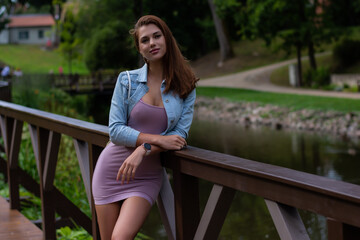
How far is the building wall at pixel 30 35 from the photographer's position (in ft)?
215

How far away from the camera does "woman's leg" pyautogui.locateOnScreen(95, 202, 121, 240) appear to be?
267cm

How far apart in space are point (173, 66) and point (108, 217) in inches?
31.4

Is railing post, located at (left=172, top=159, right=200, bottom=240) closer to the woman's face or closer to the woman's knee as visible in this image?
the woman's knee

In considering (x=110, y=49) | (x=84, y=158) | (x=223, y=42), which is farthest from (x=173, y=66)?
(x=223, y=42)

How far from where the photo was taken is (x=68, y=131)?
3.38 meters

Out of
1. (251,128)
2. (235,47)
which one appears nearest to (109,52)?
(235,47)

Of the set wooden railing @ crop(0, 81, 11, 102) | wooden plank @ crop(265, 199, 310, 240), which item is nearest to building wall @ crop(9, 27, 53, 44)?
wooden railing @ crop(0, 81, 11, 102)

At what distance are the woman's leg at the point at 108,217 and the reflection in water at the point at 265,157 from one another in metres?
4.75

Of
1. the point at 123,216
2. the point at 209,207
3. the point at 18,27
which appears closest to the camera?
the point at 209,207

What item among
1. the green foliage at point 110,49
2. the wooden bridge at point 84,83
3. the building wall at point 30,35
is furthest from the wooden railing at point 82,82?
the building wall at point 30,35

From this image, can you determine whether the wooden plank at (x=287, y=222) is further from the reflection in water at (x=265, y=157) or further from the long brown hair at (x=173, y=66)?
the reflection in water at (x=265, y=157)

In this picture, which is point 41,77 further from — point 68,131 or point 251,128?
point 68,131

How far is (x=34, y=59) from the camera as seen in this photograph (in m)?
51.4

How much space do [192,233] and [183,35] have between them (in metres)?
34.8
